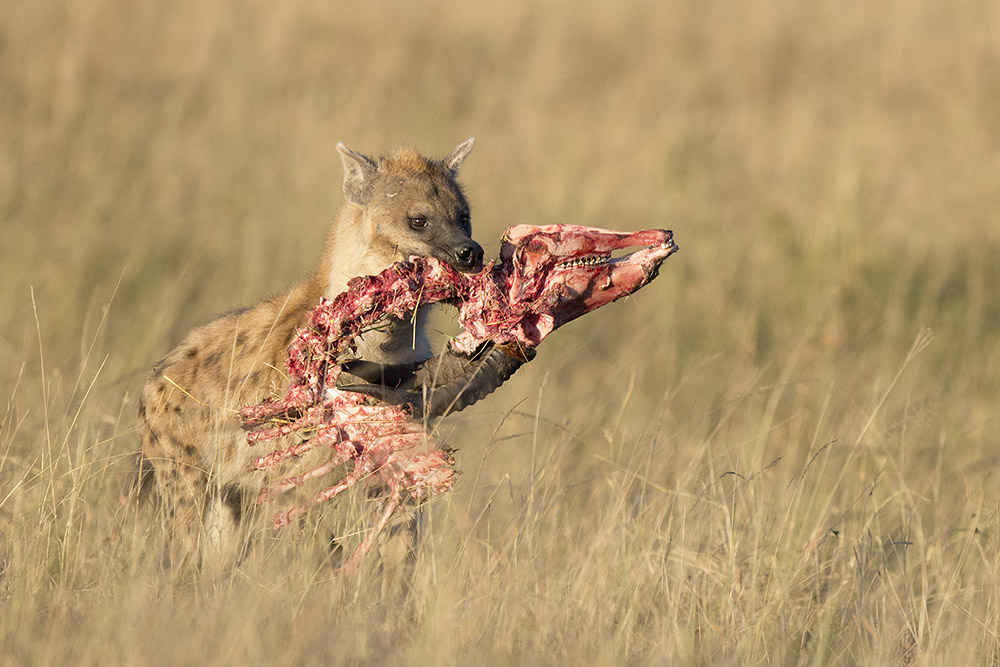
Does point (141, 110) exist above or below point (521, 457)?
above

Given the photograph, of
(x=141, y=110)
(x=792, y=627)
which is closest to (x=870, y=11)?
(x=141, y=110)

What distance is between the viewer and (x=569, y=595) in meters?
4.54

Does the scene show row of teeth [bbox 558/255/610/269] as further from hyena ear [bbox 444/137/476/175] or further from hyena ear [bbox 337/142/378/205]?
hyena ear [bbox 444/137/476/175]

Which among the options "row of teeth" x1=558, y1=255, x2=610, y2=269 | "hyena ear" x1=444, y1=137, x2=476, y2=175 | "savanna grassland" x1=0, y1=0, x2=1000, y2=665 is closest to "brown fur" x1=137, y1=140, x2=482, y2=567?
"savanna grassland" x1=0, y1=0, x2=1000, y2=665

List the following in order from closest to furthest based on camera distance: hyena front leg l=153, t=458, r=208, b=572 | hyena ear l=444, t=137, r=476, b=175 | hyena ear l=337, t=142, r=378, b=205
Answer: hyena front leg l=153, t=458, r=208, b=572
hyena ear l=337, t=142, r=378, b=205
hyena ear l=444, t=137, r=476, b=175

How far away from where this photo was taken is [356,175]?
21.0 feet

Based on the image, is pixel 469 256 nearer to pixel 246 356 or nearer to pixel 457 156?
Result: pixel 246 356

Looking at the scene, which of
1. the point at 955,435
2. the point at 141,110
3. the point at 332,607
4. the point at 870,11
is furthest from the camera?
the point at 870,11

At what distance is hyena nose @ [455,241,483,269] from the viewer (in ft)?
18.8

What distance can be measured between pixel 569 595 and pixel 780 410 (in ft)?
14.3

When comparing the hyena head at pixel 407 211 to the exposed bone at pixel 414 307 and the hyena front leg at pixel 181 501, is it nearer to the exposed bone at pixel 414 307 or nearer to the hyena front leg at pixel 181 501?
the exposed bone at pixel 414 307

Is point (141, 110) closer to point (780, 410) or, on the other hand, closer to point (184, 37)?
point (184, 37)

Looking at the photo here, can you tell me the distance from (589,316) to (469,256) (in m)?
4.35

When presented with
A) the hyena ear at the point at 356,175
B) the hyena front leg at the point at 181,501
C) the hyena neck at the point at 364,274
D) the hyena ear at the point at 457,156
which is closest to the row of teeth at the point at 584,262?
the hyena neck at the point at 364,274
